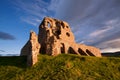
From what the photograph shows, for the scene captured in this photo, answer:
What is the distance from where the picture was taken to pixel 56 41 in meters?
47.7

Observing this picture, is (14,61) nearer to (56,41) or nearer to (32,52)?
(32,52)

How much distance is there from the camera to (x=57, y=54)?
47531mm

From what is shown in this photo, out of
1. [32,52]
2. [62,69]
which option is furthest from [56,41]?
[62,69]

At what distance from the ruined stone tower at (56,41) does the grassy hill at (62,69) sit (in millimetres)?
3766

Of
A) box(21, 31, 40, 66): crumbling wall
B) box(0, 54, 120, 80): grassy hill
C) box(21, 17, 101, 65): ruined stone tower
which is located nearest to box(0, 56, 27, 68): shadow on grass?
box(0, 54, 120, 80): grassy hill

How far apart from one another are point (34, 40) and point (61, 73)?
12.0 meters

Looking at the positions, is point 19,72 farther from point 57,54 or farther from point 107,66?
point 107,66

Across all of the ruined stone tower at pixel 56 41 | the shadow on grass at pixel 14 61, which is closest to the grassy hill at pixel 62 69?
the shadow on grass at pixel 14 61

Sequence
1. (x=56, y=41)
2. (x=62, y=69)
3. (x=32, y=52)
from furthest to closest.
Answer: (x=56, y=41) < (x=32, y=52) < (x=62, y=69)

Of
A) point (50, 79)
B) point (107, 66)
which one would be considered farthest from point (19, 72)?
point (107, 66)

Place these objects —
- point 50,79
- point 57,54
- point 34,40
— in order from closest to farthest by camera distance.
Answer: point 50,79 → point 34,40 → point 57,54

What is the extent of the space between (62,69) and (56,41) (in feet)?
37.9

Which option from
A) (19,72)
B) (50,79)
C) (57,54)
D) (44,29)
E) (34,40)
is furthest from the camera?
(44,29)

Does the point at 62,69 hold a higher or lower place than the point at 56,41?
lower
